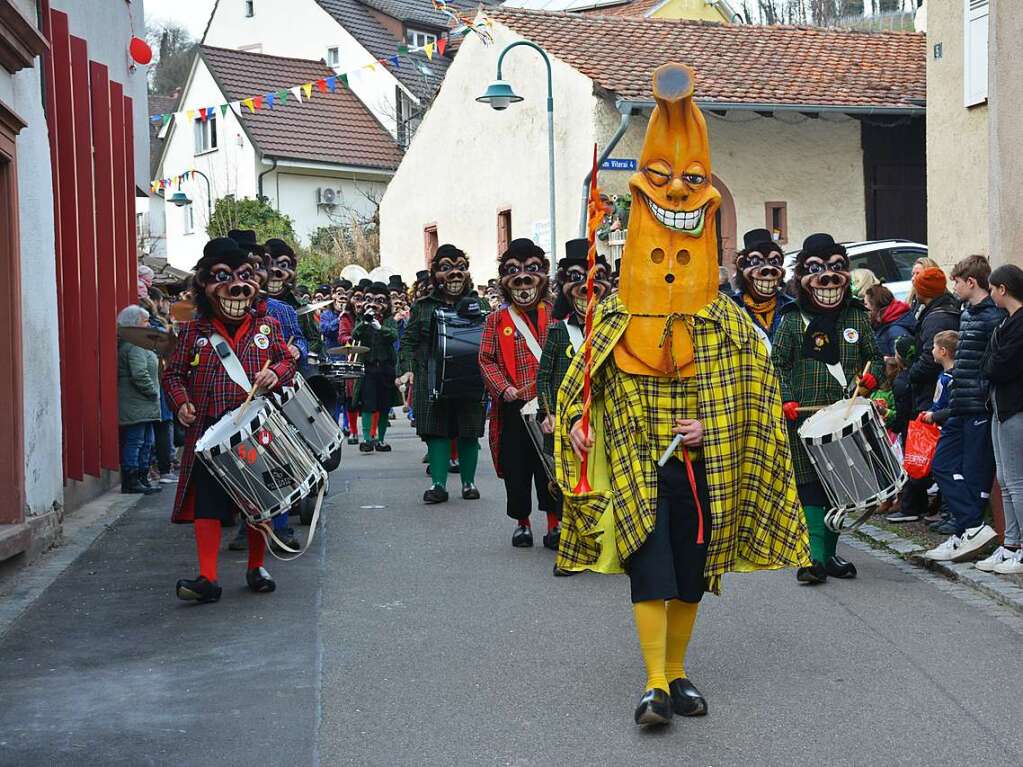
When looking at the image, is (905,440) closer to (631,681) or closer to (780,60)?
(631,681)

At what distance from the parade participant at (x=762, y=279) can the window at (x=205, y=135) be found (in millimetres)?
38870

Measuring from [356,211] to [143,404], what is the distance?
3266cm

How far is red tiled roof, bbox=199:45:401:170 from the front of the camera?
4331 cm

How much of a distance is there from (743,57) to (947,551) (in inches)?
847

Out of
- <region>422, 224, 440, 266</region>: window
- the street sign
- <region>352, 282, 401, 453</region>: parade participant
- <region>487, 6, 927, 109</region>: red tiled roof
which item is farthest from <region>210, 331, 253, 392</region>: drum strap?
<region>422, 224, 440, 266</region>: window

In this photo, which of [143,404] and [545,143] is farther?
[545,143]

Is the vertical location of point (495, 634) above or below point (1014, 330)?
below

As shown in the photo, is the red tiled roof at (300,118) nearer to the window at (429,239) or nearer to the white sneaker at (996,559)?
the window at (429,239)

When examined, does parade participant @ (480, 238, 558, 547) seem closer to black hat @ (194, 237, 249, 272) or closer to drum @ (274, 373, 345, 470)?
drum @ (274, 373, 345, 470)

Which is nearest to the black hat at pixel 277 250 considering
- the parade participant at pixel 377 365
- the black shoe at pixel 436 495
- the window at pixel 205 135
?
the black shoe at pixel 436 495

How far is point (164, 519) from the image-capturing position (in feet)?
36.2

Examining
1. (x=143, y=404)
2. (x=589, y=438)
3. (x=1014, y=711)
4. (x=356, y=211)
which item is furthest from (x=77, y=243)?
(x=356, y=211)

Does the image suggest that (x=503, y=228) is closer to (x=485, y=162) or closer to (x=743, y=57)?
(x=485, y=162)

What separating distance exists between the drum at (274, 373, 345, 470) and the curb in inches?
140
